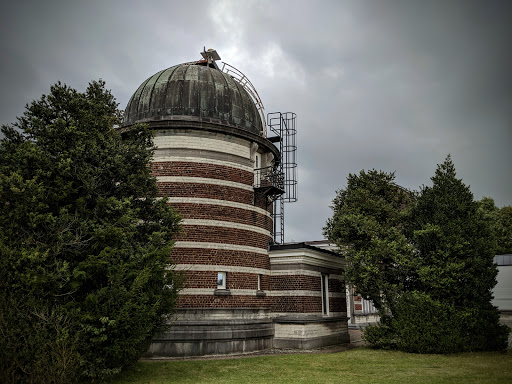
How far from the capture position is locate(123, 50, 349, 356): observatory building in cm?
1728

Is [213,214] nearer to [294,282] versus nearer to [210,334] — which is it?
[210,334]

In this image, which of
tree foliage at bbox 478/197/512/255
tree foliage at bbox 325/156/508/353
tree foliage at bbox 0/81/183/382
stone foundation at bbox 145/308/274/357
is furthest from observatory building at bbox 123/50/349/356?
tree foliage at bbox 478/197/512/255

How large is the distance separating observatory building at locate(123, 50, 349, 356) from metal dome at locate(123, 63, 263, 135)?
0.05m

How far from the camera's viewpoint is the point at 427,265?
18.0m

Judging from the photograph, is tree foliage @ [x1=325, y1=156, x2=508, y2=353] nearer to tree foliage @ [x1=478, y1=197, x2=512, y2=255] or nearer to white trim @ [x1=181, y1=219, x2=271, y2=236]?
white trim @ [x1=181, y1=219, x2=271, y2=236]

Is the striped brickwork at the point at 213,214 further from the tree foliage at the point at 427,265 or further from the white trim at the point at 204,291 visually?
the tree foliage at the point at 427,265

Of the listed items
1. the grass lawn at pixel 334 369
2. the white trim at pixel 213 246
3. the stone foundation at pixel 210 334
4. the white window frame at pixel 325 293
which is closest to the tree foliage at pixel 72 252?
the grass lawn at pixel 334 369

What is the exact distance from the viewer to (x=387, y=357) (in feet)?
53.3

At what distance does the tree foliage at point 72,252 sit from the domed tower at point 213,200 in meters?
4.87

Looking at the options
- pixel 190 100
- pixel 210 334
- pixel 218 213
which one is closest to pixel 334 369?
pixel 210 334

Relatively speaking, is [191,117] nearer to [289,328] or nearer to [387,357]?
[289,328]

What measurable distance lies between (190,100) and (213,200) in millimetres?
4757

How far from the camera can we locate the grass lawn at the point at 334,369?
11875mm

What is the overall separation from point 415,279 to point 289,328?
5.91 m
